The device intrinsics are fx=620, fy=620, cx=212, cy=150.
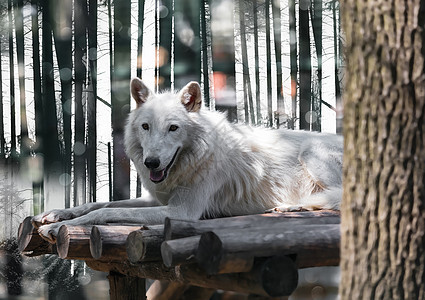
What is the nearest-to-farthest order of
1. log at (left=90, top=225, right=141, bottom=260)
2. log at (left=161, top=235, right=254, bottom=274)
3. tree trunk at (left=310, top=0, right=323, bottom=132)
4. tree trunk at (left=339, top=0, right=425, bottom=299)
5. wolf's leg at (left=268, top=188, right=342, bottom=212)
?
tree trunk at (left=339, top=0, right=425, bottom=299) < log at (left=161, top=235, right=254, bottom=274) < log at (left=90, top=225, right=141, bottom=260) < wolf's leg at (left=268, top=188, right=342, bottom=212) < tree trunk at (left=310, top=0, right=323, bottom=132)

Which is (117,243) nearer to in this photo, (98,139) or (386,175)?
(386,175)

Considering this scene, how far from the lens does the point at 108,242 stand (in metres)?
3.46

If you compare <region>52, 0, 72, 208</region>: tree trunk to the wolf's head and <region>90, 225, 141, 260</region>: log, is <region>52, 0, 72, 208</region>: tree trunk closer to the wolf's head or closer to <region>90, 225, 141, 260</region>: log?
the wolf's head

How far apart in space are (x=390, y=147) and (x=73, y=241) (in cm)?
201

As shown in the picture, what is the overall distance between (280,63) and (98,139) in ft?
6.58

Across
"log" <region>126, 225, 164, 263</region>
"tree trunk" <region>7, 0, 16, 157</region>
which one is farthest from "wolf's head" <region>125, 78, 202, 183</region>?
"tree trunk" <region>7, 0, 16, 157</region>

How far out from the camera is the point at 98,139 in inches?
244

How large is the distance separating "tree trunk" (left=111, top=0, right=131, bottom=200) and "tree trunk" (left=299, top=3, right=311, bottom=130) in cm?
175

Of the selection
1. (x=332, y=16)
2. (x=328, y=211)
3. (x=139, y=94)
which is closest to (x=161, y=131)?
(x=139, y=94)

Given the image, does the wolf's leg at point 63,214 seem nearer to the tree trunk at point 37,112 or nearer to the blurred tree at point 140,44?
the blurred tree at point 140,44

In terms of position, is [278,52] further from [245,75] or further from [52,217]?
[52,217]

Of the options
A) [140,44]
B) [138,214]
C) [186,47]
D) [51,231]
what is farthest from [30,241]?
[186,47]

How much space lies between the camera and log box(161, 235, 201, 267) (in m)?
2.87

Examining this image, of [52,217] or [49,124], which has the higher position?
[49,124]
